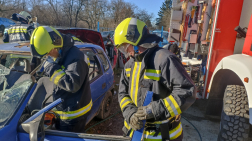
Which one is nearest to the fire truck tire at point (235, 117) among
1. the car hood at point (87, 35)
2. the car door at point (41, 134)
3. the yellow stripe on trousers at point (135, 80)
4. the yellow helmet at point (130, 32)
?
the yellow stripe on trousers at point (135, 80)

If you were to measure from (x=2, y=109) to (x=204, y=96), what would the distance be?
3.07 meters

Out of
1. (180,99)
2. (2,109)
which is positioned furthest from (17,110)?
(180,99)

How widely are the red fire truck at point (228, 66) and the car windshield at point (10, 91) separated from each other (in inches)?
91.2

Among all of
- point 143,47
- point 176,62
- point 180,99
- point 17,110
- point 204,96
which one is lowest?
point 204,96

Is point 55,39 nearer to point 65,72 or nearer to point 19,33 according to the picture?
point 65,72

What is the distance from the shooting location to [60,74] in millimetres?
1884

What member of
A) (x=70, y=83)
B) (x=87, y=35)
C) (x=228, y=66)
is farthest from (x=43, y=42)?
(x=87, y=35)

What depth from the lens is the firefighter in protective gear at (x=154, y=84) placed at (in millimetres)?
1407

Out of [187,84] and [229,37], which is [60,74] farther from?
[229,37]

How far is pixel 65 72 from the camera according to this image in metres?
1.95

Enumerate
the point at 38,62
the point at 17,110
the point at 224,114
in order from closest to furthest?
the point at 17,110, the point at 224,114, the point at 38,62

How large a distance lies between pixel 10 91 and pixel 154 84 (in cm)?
136

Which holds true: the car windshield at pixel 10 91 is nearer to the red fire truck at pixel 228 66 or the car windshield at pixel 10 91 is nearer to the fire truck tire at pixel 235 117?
the red fire truck at pixel 228 66

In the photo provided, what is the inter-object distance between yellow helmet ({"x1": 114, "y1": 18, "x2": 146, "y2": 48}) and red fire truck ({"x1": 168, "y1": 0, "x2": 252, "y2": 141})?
4.43 ft
